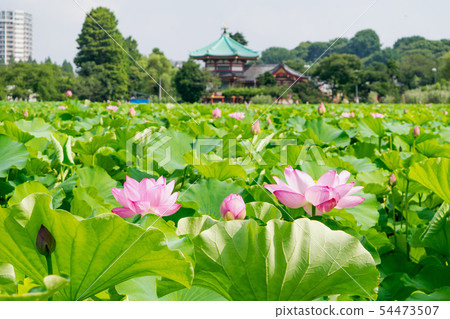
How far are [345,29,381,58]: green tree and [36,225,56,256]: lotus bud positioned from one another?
7.29 meters

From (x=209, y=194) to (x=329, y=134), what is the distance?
1149mm

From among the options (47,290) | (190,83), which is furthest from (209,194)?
(190,83)

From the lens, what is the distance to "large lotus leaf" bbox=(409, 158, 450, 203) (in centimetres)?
83

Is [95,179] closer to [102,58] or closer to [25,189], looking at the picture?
[25,189]

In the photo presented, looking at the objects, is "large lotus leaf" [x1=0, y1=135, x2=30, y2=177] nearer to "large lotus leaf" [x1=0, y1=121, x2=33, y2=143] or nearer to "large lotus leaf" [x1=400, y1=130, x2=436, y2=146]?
"large lotus leaf" [x1=0, y1=121, x2=33, y2=143]

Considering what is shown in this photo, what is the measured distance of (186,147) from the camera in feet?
4.46

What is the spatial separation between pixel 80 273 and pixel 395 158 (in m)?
1.09

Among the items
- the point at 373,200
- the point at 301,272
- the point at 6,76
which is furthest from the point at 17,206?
the point at 6,76

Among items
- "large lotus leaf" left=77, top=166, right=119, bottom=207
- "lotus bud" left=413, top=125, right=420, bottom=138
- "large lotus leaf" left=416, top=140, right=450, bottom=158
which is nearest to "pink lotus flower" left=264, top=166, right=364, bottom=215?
"large lotus leaf" left=77, top=166, right=119, bottom=207

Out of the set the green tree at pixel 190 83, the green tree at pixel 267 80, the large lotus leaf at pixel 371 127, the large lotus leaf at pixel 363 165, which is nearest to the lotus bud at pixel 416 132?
the large lotus leaf at pixel 371 127

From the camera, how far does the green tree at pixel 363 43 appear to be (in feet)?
24.5

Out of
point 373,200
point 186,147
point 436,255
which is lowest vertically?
point 436,255

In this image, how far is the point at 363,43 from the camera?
342 inches
